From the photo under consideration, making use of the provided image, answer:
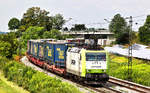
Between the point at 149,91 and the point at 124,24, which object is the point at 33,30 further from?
the point at 149,91

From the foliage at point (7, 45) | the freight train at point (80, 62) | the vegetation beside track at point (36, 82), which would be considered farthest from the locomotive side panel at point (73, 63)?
the foliage at point (7, 45)

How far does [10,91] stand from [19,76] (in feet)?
8.62

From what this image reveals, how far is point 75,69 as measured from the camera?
22.7 m

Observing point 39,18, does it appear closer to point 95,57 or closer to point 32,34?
point 32,34

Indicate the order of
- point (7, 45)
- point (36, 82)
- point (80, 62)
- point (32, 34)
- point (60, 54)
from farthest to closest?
point (32, 34) → point (7, 45) → point (60, 54) → point (80, 62) → point (36, 82)

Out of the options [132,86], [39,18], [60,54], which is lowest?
[132,86]

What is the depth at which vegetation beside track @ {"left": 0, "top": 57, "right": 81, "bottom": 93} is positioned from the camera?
1705cm

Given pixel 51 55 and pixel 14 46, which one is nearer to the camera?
pixel 51 55

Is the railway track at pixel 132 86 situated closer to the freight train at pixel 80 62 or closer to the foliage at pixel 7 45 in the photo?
the freight train at pixel 80 62

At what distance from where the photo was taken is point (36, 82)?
19953mm

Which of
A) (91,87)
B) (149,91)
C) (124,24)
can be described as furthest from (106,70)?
(124,24)

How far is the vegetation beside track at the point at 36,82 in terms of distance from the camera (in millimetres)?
17053

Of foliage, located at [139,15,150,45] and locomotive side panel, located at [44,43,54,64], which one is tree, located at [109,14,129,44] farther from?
locomotive side panel, located at [44,43,54,64]

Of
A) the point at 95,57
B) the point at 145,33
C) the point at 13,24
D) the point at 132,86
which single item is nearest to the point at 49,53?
the point at 95,57
